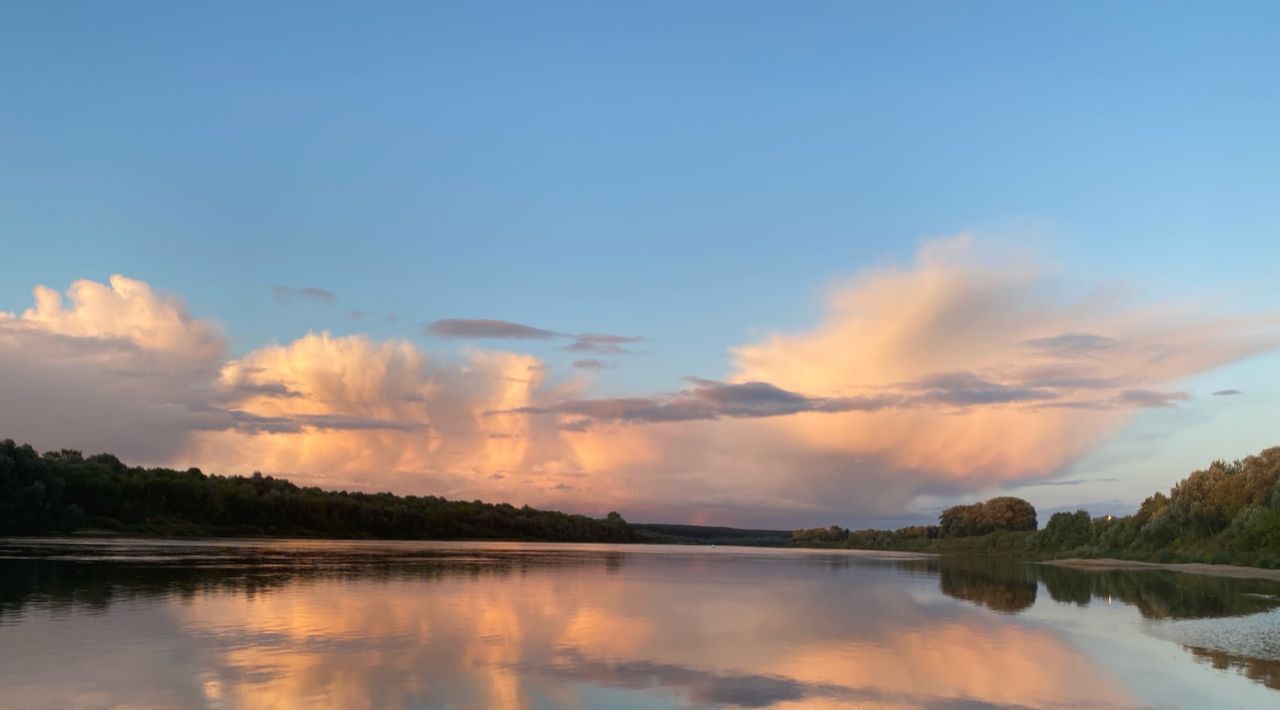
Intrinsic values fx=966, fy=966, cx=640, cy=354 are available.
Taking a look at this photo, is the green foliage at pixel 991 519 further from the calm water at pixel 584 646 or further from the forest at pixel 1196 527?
the calm water at pixel 584 646

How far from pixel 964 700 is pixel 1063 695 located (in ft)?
8.13

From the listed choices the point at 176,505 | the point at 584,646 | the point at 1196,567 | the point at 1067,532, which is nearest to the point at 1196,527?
the point at 1196,567

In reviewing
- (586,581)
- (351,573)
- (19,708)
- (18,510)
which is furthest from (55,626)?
(18,510)

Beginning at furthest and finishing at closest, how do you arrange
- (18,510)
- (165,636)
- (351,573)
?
(18,510), (351,573), (165,636)

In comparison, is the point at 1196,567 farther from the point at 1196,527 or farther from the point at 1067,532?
the point at 1067,532

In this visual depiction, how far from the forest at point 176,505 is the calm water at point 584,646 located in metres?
63.1

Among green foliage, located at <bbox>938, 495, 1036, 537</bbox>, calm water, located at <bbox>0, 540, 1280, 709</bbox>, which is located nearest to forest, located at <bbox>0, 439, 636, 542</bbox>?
calm water, located at <bbox>0, 540, 1280, 709</bbox>

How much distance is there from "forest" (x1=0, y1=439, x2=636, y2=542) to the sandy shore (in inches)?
4259

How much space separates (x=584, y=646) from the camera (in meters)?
24.8

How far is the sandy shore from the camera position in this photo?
68750 millimetres

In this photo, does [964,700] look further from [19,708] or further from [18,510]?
[18,510]

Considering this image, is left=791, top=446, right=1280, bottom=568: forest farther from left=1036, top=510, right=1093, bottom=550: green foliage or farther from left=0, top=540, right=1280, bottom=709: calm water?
left=0, top=540, right=1280, bottom=709: calm water

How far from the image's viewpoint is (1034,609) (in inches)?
1646

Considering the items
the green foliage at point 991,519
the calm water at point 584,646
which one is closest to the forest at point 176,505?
the calm water at point 584,646
